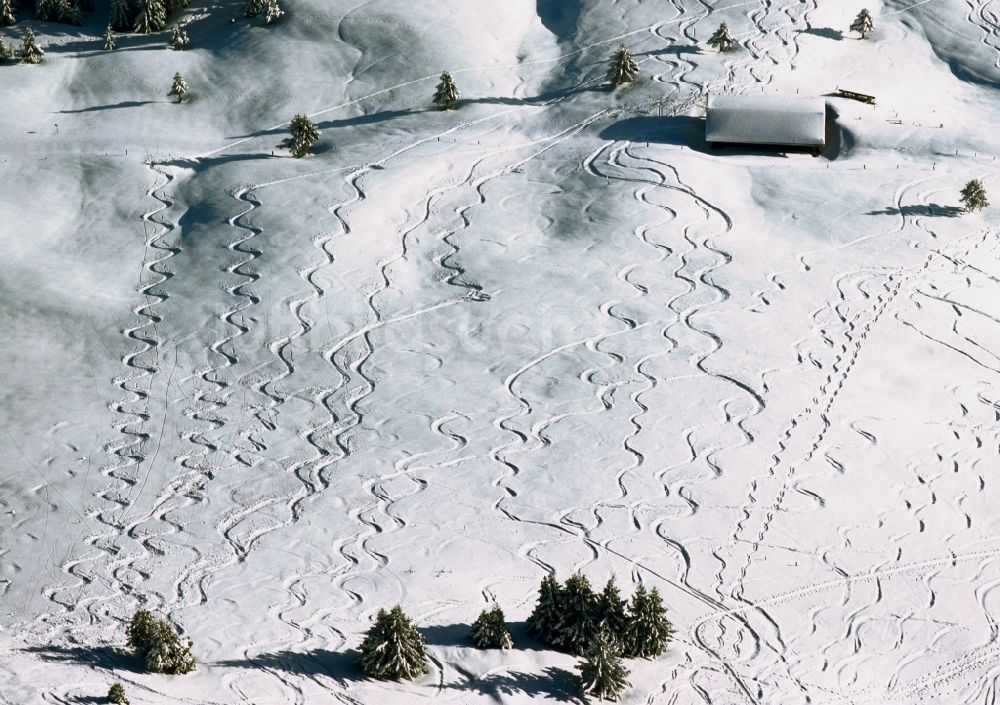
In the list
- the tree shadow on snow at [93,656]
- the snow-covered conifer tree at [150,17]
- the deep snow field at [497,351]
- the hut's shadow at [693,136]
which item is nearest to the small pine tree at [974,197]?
the deep snow field at [497,351]

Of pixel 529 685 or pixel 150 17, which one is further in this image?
pixel 150 17

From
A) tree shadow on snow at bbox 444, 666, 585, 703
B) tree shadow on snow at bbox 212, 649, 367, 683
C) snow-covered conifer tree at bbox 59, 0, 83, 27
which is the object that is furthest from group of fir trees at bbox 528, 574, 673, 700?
snow-covered conifer tree at bbox 59, 0, 83, 27

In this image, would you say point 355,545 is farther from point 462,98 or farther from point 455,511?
point 462,98

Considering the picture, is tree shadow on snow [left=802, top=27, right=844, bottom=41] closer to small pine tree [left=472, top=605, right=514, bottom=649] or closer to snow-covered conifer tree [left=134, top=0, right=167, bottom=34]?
snow-covered conifer tree [left=134, top=0, right=167, bottom=34]

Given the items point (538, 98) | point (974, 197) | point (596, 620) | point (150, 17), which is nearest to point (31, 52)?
point (150, 17)

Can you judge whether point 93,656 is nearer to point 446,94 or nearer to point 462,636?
point 462,636

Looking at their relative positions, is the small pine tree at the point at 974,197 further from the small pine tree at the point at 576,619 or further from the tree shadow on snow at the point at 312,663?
the tree shadow on snow at the point at 312,663
